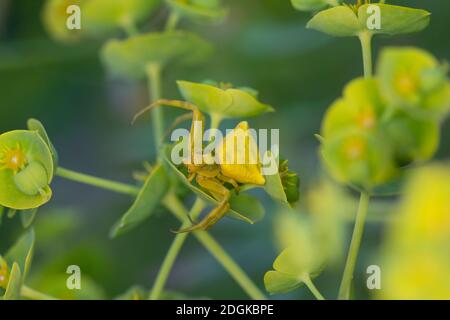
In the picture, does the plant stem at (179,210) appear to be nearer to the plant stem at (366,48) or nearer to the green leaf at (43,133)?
the green leaf at (43,133)

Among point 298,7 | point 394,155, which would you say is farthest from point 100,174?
point 394,155

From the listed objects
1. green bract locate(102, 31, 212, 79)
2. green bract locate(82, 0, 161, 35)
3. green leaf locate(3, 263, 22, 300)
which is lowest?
green leaf locate(3, 263, 22, 300)

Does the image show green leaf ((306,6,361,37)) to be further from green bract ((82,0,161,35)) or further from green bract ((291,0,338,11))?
green bract ((82,0,161,35))

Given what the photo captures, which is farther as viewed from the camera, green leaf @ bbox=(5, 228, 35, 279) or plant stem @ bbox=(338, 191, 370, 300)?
green leaf @ bbox=(5, 228, 35, 279)

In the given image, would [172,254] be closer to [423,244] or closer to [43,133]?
[43,133]

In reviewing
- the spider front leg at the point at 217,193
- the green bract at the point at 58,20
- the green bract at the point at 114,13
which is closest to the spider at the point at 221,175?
the spider front leg at the point at 217,193

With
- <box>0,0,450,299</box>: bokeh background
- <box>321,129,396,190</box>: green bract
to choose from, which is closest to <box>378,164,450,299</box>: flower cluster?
<box>321,129,396,190</box>: green bract
